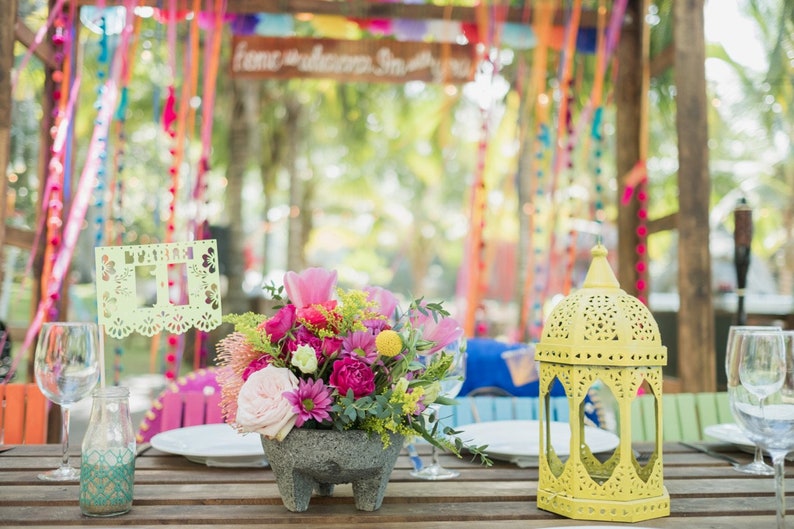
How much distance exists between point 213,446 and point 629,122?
103 inches

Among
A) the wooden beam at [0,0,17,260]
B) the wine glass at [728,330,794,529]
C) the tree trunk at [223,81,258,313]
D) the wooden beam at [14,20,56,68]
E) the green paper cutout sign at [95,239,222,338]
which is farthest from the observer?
the tree trunk at [223,81,258,313]

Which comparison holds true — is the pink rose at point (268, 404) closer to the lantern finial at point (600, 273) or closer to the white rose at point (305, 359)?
the white rose at point (305, 359)

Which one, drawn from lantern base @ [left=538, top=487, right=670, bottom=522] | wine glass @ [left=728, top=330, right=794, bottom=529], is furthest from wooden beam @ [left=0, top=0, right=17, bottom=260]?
wine glass @ [left=728, top=330, right=794, bottom=529]

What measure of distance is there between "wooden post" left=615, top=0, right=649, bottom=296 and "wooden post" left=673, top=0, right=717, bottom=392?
0.34 metres

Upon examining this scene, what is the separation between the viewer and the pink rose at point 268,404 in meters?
0.97

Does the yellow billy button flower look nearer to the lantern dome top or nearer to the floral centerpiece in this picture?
the floral centerpiece

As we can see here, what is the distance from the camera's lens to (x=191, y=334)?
31.5ft

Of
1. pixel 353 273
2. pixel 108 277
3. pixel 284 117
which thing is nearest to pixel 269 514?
pixel 108 277

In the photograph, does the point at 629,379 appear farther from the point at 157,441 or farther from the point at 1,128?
the point at 1,128

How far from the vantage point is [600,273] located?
1147mm

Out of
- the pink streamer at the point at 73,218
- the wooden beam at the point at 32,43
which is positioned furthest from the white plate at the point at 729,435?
the wooden beam at the point at 32,43

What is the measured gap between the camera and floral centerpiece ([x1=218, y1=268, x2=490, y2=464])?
3.21ft

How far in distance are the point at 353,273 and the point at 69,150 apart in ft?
63.4

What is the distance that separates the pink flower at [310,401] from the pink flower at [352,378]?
2 centimetres
